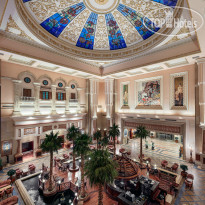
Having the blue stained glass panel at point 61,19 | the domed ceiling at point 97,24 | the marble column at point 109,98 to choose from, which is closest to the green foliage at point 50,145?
the domed ceiling at point 97,24

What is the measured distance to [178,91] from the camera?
1593cm

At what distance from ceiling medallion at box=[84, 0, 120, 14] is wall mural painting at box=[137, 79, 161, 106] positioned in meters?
11.2

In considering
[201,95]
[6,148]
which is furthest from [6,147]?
[201,95]

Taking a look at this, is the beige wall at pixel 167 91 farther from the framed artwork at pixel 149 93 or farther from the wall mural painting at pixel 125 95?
the wall mural painting at pixel 125 95

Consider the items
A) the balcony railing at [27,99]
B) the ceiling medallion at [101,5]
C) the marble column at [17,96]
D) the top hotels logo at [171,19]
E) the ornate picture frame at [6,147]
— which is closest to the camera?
the top hotels logo at [171,19]

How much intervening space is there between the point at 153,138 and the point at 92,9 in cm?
2578

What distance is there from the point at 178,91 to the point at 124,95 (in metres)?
8.42

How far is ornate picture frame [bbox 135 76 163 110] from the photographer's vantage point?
17656mm

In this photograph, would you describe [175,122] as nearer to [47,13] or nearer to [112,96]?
[112,96]

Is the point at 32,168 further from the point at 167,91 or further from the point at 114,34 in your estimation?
the point at 167,91

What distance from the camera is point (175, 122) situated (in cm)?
1564

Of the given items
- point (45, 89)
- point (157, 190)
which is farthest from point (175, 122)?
point (45, 89)

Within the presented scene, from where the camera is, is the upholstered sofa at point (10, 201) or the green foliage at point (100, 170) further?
the upholstered sofa at point (10, 201)

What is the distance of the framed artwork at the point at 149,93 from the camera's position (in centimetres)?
1773
